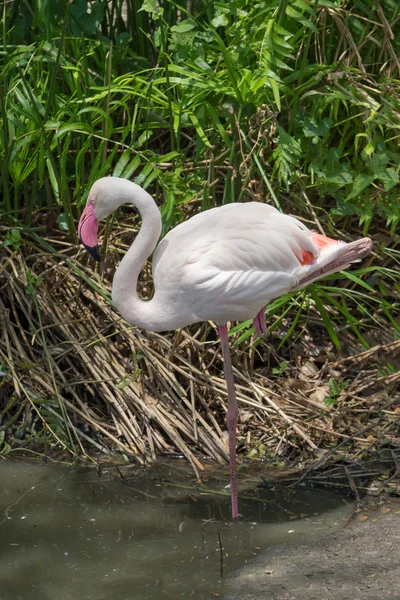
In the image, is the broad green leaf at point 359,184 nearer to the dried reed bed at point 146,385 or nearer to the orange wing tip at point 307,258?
the orange wing tip at point 307,258

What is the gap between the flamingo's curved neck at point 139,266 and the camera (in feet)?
11.6

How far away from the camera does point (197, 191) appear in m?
4.44

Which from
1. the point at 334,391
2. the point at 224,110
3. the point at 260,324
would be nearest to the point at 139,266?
the point at 260,324

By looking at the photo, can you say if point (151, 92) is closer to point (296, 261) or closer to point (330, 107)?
point (330, 107)

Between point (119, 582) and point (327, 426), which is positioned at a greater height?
point (119, 582)

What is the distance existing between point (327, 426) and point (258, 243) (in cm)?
113

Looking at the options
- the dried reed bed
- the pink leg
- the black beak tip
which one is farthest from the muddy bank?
the black beak tip

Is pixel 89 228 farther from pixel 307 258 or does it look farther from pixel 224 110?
pixel 224 110

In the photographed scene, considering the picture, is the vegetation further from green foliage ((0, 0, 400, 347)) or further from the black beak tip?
the black beak tip

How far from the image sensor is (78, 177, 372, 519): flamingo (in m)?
3.44

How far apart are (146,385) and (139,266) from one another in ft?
2.94

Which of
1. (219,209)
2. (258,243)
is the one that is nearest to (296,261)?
(258,243)

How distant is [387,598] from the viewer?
9.42 feet

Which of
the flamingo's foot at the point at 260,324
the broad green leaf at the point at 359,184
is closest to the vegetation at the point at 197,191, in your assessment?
the broad green leaf at the point at 359,184
